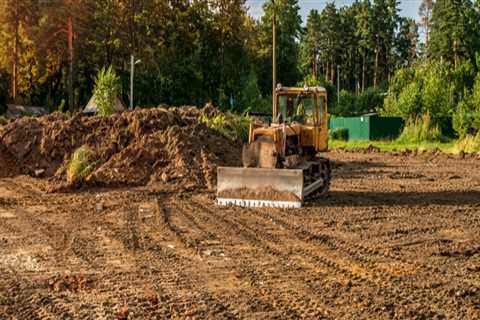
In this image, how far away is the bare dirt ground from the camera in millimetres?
6453

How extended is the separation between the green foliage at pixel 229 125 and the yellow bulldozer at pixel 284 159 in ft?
18.4

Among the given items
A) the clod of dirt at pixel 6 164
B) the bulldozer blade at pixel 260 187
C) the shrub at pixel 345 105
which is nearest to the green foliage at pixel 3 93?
the clod of dirt at pixel 6 164

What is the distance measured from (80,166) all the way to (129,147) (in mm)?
1476

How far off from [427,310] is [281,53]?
63.0m

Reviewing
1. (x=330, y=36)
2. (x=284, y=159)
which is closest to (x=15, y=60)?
(x=284, y=159)

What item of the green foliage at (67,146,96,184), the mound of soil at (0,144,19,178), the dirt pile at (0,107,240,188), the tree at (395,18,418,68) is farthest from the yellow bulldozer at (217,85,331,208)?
the tree at (395,18,418,68)

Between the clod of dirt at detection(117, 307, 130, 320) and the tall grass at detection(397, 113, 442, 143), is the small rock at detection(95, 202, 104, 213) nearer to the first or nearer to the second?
the clod of dirt at detection(117, 307, 130, 320)

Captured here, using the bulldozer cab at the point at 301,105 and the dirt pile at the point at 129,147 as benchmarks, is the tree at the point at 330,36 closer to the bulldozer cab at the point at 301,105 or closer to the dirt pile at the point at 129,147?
the dirt pile at the point at 129,147

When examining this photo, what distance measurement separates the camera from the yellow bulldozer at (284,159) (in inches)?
522

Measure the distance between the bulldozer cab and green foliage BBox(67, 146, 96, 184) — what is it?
18.7ft

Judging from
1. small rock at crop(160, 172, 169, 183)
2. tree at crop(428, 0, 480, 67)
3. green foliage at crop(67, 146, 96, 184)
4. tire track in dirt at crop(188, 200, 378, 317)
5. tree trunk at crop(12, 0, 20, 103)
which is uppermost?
tree at crop(428, 0, 480, 67)

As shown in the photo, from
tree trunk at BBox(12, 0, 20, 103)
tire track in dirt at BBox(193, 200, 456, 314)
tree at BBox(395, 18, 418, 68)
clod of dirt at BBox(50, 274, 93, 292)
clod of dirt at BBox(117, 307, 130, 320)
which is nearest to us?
clod of dirt at BBox(117, 307, 130, 320)

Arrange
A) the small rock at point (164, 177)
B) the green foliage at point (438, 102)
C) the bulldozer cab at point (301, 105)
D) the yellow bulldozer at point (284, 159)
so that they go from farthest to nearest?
the green foliage at point (438, 102), the small rock at point (164, 177), the bulldozer cab at point (301, 105), the yellow bulldozer at point (284, 159)

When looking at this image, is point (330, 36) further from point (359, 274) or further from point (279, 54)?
point (359, 274)
